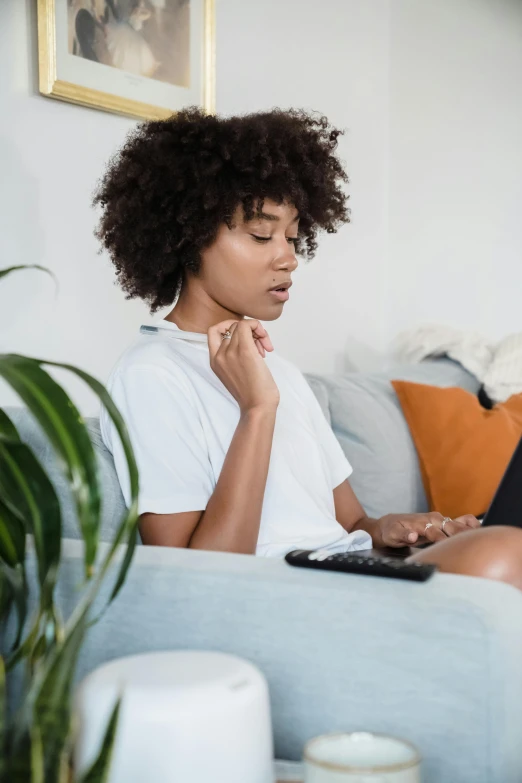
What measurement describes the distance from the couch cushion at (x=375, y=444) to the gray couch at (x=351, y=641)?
1.06 m

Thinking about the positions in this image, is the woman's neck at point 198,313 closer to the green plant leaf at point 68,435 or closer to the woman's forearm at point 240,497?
the woman's forearm at point 240,497

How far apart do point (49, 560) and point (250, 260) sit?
84cm

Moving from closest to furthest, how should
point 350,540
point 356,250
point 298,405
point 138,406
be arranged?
point 138,406 < point 350,540 < point 298,405 < point 356,250

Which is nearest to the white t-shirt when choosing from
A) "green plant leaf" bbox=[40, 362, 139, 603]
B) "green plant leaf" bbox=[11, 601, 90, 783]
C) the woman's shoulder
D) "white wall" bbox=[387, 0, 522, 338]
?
the woman's shoulder

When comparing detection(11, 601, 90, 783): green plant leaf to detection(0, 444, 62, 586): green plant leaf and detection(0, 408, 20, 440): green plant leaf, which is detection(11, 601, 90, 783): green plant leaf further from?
detection(0, 408, 20, 440): green plant leaf

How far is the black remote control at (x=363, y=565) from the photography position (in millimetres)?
876

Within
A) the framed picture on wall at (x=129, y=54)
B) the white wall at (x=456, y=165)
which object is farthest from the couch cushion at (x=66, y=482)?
the white wall at (x=456, y=165)

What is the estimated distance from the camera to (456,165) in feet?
9.96

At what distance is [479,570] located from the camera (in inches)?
39.7

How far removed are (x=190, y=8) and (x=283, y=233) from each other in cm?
91

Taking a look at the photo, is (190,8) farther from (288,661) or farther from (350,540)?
(288,661)

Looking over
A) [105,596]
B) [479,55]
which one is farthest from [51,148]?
[479,55]

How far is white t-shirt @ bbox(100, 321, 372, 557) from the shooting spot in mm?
1273

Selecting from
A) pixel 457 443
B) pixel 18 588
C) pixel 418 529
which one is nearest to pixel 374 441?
pixel 457 443
